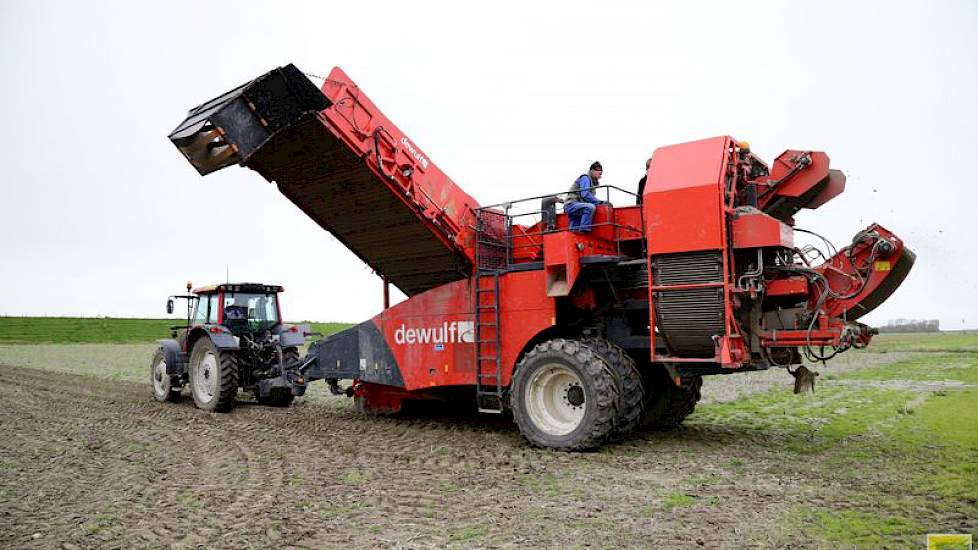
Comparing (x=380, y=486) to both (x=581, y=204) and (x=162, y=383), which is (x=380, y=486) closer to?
(x=581, y=204)

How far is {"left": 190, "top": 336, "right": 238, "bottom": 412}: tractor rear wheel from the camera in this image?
1104 cm

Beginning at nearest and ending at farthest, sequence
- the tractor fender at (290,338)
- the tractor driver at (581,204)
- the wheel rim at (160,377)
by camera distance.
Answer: the tractor driver at (581,204), the tractor fender at (290,338), the wheel rim at (160,377)

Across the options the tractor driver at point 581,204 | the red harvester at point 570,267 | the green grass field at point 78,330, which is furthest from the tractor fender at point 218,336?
the green grass field at point 78,330

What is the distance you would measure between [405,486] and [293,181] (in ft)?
14.3

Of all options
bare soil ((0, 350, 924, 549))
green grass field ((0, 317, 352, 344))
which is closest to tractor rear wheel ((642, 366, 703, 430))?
bare soil ((0, 350, 924, 549))

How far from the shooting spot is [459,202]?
8.72 metres

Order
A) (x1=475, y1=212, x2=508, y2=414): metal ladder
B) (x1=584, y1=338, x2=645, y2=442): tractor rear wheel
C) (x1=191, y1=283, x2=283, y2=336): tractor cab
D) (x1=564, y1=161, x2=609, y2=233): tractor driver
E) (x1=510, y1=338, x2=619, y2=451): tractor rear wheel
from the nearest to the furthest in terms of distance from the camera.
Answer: (x1=510, y1=338, x2=619, y2=451): tractor rear wheel → (x1=584, y1=338, x2=645, y2=442): tractor rear wheel → (x1=564, y1=161, x2=609, y2=233): tractor driver → (x1=475, y1=212, x2=508, y2=414): metal ladder → (x1=191, y1=283, x2=283, y2=336): tractor cab

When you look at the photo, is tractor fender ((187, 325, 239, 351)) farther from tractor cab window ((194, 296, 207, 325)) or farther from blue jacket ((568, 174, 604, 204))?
blue jacket ((568, 174, 604, 204))

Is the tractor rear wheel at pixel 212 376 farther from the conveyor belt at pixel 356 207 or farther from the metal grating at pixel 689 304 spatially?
the metal grating at pixel 689 304

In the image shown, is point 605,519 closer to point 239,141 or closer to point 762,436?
point 762,436

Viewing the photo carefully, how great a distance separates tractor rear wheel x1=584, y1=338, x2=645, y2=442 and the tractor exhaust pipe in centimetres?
396

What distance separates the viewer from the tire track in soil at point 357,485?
4520mm

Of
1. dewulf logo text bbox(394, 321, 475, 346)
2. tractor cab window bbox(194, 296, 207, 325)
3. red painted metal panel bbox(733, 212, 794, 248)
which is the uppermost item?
red painted metal panel bbox(733, 212, 794, 248)

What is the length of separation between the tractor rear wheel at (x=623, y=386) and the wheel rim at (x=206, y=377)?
7050mm
